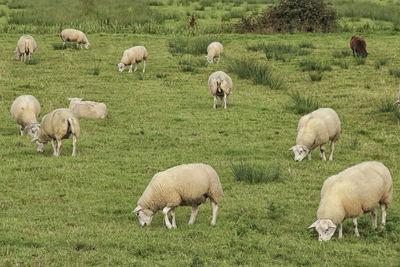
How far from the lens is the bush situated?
29.0 m

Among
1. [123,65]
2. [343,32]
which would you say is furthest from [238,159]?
[343,32]

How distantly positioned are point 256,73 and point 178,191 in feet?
38.6

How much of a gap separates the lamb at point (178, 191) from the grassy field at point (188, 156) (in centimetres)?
25

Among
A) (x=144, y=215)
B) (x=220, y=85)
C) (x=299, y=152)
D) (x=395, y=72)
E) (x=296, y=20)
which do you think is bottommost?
(x=144, y=215)

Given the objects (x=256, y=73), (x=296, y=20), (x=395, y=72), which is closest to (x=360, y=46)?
(x=395, y=72)

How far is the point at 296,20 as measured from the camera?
29.1 m

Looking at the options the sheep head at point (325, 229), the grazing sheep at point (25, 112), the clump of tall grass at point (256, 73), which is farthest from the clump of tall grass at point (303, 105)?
the sheep head at point (325, 229)

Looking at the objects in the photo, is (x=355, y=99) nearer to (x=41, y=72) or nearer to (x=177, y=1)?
(x=41, y=72)

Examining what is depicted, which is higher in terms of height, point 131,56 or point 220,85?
point 131,56

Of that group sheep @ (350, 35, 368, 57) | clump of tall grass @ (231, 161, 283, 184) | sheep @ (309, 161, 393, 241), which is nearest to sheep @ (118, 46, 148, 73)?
sheep @ (350, 35, 368, 57)

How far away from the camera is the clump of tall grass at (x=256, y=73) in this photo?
18161mm

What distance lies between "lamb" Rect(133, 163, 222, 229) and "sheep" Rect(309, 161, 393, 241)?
4.28 feet

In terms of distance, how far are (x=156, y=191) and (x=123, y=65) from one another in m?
13.2

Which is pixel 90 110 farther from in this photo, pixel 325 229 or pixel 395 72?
pixel 395 72
